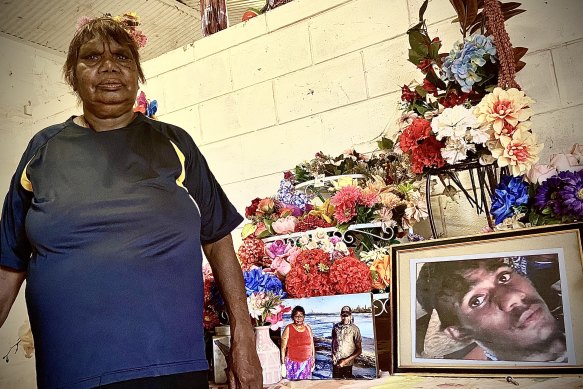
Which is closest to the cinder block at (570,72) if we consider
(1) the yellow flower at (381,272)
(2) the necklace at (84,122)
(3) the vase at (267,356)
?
(1) the yellow flower at (381,272)

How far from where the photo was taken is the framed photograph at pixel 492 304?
1107 millimetres

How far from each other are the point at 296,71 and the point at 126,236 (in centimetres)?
124

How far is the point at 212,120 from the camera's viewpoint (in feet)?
8.05

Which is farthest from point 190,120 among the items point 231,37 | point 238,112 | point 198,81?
point 231,37

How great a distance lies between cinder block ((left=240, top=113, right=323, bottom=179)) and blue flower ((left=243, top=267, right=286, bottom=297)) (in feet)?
2.51

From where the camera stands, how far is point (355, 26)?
2.07 m

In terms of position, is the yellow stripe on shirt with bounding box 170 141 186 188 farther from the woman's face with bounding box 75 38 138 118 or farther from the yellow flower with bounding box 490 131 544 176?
the yellow flower with bounding box 490 131 544 176

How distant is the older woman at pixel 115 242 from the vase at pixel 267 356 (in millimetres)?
80

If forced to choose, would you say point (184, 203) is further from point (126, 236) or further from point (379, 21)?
point (379, 21)

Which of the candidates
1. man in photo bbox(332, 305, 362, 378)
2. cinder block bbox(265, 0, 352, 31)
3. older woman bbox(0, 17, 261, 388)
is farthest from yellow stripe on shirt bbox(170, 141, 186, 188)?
cinder block bbox(265, 0, 352, 31)

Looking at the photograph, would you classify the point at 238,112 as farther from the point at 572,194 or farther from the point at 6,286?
the point at 572,194

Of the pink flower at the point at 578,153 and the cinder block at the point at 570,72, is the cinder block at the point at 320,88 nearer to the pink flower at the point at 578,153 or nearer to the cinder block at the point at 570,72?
the cinder block at the point at 570,72

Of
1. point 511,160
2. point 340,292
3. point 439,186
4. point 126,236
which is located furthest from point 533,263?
point 126,236

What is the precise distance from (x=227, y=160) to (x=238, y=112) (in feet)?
0.69
